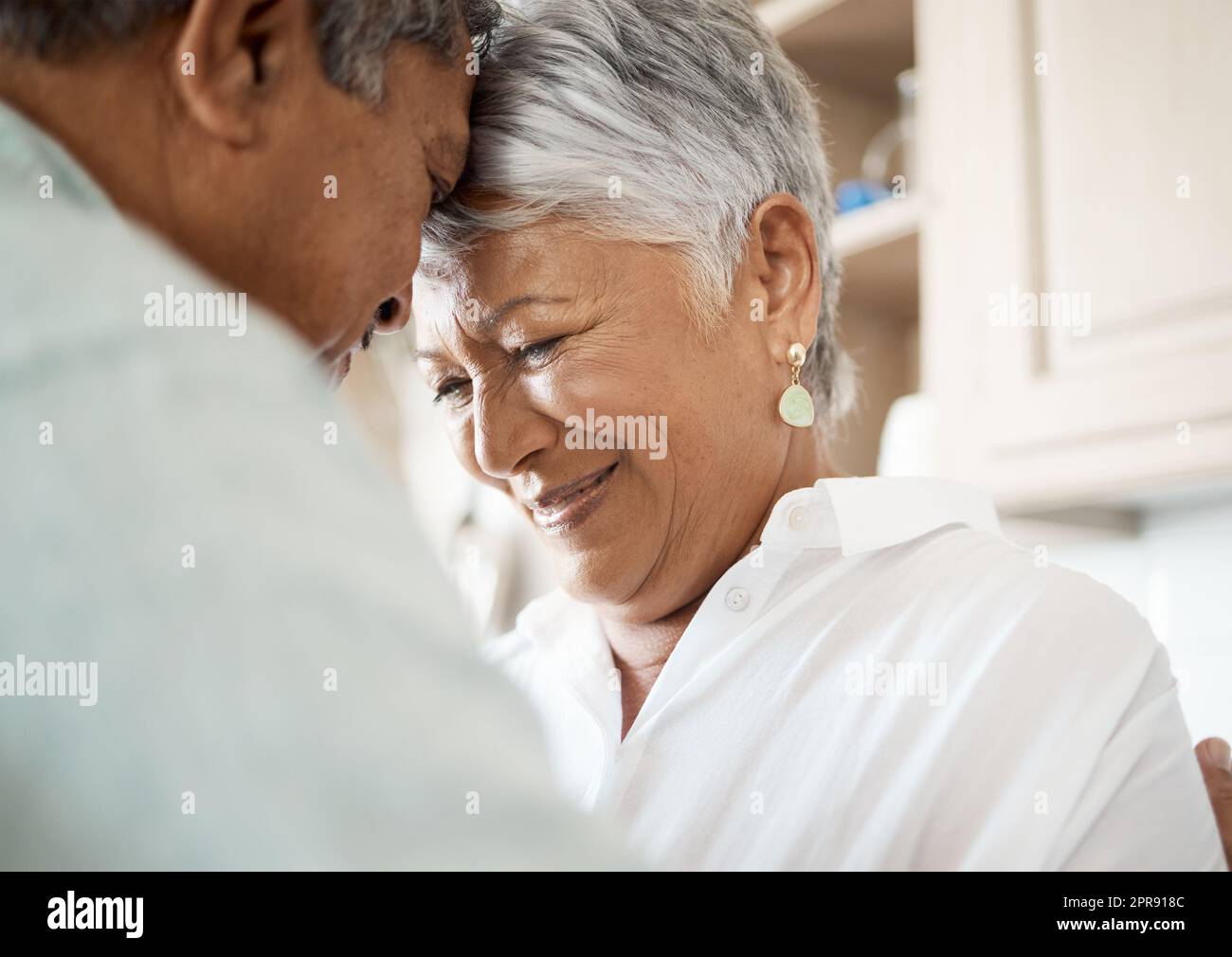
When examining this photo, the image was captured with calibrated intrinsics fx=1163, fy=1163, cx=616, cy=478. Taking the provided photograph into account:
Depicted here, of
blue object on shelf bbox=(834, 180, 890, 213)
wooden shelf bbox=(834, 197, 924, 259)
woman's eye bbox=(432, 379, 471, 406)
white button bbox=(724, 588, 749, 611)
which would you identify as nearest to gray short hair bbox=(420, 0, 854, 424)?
woman's eye bbox=(432, 379, 471, 406)

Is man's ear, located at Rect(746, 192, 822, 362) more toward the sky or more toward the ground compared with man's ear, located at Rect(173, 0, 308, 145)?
more toward the ground

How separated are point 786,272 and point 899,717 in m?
0.45

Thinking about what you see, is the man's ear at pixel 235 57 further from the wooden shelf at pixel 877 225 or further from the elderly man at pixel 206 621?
the wooden shelf at pixel 877 225

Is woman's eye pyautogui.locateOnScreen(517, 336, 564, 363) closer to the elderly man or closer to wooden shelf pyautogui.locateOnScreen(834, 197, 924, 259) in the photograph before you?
the elderly man

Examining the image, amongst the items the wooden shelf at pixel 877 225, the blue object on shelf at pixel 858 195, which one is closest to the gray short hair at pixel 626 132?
the wooden shelf at pixel 877 225

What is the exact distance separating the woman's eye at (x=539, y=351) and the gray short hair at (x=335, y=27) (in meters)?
0.26

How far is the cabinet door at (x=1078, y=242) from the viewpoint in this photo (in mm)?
1415

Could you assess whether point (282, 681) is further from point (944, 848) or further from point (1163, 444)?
point (1163, 444)

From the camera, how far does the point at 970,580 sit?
90 cm

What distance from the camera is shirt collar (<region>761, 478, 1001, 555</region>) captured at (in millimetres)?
967

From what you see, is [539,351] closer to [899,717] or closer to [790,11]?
[899,717]

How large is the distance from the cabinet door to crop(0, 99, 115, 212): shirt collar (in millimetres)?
1273

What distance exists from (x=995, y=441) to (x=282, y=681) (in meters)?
1.44
